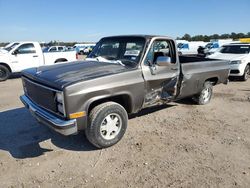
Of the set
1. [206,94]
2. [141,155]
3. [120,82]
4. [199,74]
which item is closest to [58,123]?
[120,82]

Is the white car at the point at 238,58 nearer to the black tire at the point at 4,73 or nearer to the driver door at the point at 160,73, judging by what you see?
the driver door at the point at 160,73

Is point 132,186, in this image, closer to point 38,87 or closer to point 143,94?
point 143,94

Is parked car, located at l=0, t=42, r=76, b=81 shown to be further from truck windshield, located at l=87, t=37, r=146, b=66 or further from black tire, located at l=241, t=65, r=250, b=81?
black tire, located at l=241, t=65, r=250, b=81

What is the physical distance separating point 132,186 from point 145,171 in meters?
0.40

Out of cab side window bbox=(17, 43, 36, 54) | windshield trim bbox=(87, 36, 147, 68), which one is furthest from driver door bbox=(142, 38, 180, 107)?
cab side window bbox=(17, 43, 36, 54)

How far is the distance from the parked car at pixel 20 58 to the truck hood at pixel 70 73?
772 cm

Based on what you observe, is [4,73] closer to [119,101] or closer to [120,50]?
[120,50]

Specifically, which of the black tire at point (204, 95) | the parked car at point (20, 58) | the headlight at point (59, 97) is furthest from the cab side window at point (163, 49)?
the parked car at point (20, 58)

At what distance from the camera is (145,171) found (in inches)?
135

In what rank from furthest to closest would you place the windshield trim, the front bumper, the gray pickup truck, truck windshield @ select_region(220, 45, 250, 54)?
truck windshield @ select_region(220, 45, 250, 54)
the windshield trim
the gray pickup truck
the front bumper

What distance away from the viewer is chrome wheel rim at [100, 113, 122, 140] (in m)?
4.01

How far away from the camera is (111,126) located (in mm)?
4086

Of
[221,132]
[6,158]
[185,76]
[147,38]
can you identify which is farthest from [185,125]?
[6,158]

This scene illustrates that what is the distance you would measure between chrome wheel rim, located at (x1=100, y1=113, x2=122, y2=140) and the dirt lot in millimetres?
249
